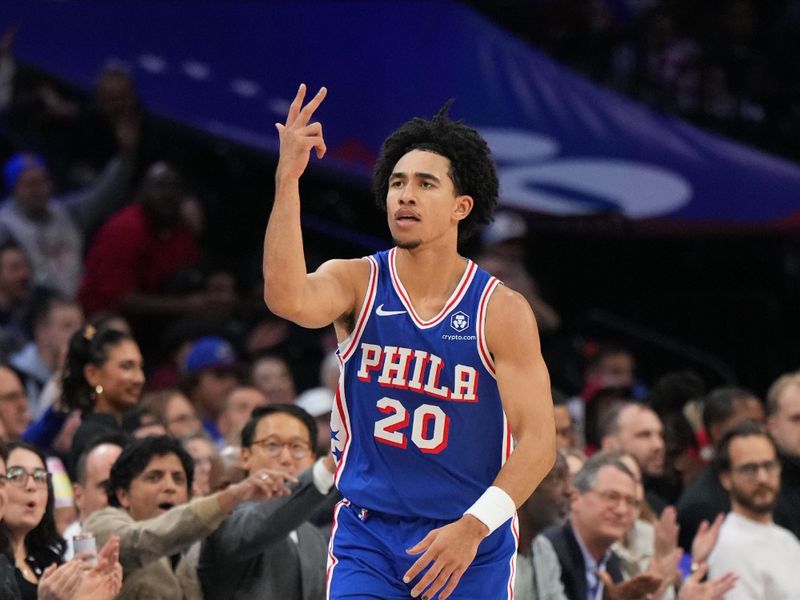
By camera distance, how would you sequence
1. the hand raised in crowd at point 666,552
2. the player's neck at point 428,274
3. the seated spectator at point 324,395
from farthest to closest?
1. the seated spectator at point 324,395
2. the hand raised in crowd at point 666,552
3. the player's neck at point 428,274

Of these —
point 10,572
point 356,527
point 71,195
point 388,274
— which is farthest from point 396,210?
point 71,195

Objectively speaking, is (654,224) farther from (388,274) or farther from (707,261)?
(388,274)

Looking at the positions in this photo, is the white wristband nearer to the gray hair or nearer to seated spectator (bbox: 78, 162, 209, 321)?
the gray hair

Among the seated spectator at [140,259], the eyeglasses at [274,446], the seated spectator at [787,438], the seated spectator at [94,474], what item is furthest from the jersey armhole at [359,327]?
the seated spectator at [140,259]

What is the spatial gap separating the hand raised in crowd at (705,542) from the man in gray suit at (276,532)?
66.0 inches

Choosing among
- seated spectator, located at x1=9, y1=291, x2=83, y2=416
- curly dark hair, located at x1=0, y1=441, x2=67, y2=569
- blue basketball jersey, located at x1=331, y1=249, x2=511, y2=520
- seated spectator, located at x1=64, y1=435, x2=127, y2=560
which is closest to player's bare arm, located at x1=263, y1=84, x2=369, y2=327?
blue basketball jersey, located at x1=331, y1=249, x2=511, y2=520

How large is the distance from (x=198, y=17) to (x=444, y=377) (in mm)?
6848

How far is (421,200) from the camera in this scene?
5.23 m

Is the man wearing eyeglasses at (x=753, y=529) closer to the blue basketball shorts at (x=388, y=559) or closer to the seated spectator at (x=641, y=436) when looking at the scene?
the seated spectator at (x=641, y=436)

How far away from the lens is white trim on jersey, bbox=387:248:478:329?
5.22 metres

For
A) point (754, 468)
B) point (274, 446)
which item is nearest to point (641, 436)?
point (754, 468)

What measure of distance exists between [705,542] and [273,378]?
328 cm

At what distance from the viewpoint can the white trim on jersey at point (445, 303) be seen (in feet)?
17.1

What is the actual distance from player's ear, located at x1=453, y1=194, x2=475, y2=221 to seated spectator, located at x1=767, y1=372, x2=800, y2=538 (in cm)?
379
